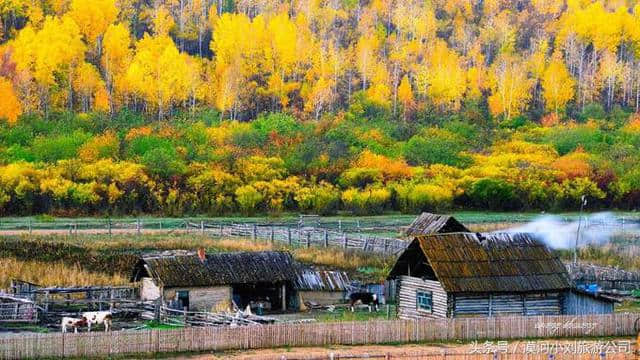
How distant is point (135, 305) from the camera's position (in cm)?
4153

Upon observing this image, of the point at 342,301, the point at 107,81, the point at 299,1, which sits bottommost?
the point at 342,301

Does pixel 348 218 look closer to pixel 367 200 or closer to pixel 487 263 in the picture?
pixel 367 200

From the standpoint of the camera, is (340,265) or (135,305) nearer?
(135,305)

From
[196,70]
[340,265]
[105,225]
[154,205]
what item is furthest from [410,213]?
[196,70]

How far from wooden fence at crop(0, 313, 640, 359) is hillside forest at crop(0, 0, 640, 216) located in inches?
1779

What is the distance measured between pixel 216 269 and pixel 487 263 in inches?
382

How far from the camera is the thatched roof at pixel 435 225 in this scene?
49.6 meters

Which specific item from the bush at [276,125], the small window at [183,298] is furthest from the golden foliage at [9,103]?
the small window at [183,298]

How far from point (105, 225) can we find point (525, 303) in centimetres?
3386

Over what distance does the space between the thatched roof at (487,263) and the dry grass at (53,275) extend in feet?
42.1

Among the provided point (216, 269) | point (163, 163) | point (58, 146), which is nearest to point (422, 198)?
point (163, 163)

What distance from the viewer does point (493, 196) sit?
3415 inches

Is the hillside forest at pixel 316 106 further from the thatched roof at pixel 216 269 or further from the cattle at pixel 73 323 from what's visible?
the cattle at pixel 73 323

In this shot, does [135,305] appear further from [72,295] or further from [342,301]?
[342,301]
